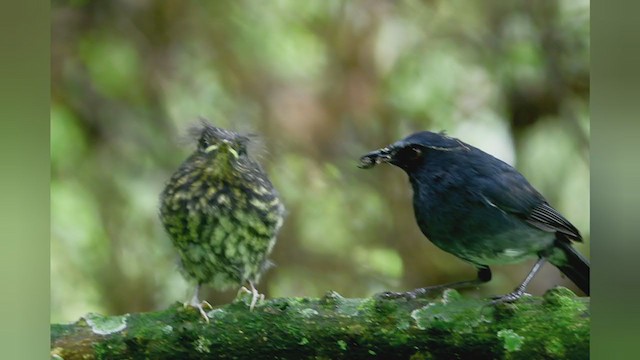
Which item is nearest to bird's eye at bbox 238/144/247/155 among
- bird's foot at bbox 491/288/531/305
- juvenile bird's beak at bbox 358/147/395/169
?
juvenile bird's beak at bbox 358/147/395/169

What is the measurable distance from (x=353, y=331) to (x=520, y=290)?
46 centimetres

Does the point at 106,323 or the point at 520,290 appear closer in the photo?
the point at 520,290

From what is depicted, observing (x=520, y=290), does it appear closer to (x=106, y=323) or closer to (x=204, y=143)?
(x=204, y=143)

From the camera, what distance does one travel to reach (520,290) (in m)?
2.09

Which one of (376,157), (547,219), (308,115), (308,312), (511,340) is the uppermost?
(308,115)

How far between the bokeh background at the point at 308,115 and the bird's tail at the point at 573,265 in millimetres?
28

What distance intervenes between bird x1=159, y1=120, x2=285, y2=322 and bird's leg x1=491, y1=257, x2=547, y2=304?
639mm

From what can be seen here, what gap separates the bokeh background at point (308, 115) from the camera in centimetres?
215

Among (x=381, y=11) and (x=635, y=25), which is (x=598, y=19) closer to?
(x=635, y=25)

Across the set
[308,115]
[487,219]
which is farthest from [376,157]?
[487,219]

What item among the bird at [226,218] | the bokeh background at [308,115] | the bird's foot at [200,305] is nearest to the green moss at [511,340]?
the bokeh background at [308,115]

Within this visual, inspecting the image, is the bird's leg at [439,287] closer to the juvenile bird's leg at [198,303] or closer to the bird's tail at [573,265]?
the bird's tail at [573,265]

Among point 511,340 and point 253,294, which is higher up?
point 253,294

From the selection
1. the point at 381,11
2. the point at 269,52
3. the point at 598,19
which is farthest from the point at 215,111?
the point at 598,19
